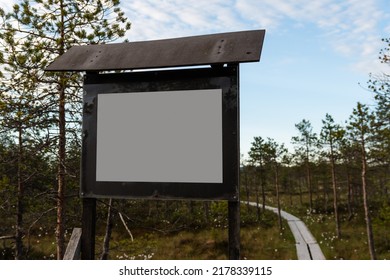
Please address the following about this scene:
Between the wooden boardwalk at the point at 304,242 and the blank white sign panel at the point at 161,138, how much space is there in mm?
20022

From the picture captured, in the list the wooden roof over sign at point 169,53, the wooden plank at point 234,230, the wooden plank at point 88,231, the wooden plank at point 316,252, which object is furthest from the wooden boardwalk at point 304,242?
the wooden roof over sign at point 169,53

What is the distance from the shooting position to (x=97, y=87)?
4.31m

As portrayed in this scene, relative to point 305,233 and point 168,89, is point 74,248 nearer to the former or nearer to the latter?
point 168,89

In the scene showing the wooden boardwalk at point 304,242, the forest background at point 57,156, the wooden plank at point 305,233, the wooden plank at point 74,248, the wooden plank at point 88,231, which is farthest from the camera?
the wooden plank at point 305,233

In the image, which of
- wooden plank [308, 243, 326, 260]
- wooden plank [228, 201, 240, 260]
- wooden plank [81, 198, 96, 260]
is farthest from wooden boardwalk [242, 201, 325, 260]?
wooden plank [81, 198, 96, 260]

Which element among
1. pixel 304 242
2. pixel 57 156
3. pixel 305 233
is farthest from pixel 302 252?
pixel 57 156

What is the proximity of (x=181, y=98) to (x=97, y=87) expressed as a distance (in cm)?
115

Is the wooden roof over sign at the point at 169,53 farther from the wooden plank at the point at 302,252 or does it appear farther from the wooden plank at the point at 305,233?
the wooden plank at the point at 305,233

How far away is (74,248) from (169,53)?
2.69 meters

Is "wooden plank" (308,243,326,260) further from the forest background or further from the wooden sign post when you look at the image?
the wooden sign post

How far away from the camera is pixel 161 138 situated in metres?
3.95

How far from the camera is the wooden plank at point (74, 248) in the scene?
412cm
